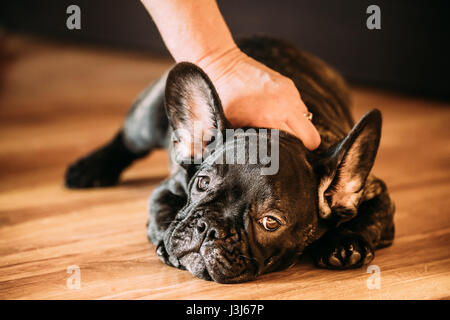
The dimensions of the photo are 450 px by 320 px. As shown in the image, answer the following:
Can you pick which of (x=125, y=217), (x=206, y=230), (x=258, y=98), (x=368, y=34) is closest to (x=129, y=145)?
(x=125, y=217)

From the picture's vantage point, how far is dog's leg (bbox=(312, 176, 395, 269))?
184 cm

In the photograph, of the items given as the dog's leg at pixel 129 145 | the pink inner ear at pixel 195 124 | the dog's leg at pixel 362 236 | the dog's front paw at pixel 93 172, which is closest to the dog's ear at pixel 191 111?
the pink inner ear at pixel 195 124

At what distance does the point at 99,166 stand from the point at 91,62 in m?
3.68

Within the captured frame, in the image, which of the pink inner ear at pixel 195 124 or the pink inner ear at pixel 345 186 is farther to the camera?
the pink inner ear at pixel 195 124

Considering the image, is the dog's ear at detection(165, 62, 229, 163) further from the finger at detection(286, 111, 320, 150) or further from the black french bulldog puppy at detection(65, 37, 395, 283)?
the finger at detection(286, 111, 320, 150)

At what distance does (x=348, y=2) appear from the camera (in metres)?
4.42

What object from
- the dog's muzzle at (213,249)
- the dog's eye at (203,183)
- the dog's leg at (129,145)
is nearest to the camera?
the dog's muzzle at (213,249)

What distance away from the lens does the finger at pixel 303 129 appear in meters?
1.91

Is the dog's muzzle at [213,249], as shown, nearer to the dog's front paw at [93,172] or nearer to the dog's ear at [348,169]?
the dog's ear at [348,169]

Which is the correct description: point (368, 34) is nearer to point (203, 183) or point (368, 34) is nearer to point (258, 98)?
point (258, 98)

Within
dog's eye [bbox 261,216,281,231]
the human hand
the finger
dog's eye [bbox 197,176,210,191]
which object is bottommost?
dog's eye [bbox 261,216,281,231]

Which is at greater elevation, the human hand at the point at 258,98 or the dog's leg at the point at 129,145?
the human hand at the point at 258,98

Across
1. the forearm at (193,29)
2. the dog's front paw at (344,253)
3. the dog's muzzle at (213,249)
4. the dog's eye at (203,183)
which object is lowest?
the dog's front paw at (344,253)

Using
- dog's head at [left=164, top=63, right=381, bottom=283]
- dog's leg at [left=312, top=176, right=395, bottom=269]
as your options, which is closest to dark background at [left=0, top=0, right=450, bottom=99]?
dog's leg at [left=312, top=176, right=395, bottom=269]
